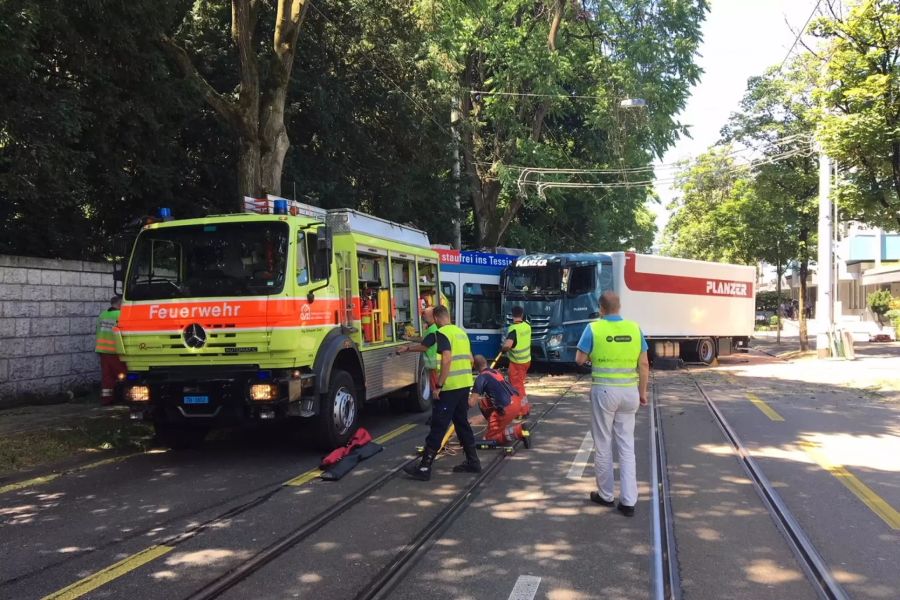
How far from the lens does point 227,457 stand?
7703 millimetres

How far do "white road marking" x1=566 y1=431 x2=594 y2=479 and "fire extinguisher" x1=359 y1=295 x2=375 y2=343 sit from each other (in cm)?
304

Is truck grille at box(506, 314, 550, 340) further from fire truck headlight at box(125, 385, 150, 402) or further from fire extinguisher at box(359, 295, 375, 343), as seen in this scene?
fire truck headlight at box(125, 385, 150, 402)

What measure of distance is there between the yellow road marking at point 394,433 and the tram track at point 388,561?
1.69 meters

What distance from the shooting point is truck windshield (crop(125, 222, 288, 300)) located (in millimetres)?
7141

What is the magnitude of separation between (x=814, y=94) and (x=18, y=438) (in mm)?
15888

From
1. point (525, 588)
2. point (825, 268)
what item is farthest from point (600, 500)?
point (825, 268)

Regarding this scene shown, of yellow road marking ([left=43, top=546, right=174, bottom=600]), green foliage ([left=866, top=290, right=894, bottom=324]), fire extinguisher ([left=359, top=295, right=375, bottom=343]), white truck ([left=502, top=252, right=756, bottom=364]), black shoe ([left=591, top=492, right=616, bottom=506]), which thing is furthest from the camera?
green foliage ([left=866, top=290, right=894, bottom=324])

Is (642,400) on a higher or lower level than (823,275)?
lower

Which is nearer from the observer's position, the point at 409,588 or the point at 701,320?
the point at 409,588

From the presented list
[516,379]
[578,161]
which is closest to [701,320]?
[578,161]

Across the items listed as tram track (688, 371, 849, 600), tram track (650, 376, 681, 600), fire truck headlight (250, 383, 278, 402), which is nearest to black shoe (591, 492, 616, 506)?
tram track (650, 376, 681, 600)

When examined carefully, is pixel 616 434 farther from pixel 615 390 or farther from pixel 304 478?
pixel 304 478

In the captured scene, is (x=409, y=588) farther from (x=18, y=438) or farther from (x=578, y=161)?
(x=578, y=161)

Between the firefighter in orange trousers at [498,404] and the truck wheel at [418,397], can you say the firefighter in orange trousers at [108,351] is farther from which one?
the firefighter in orange trousers at [498,404]
